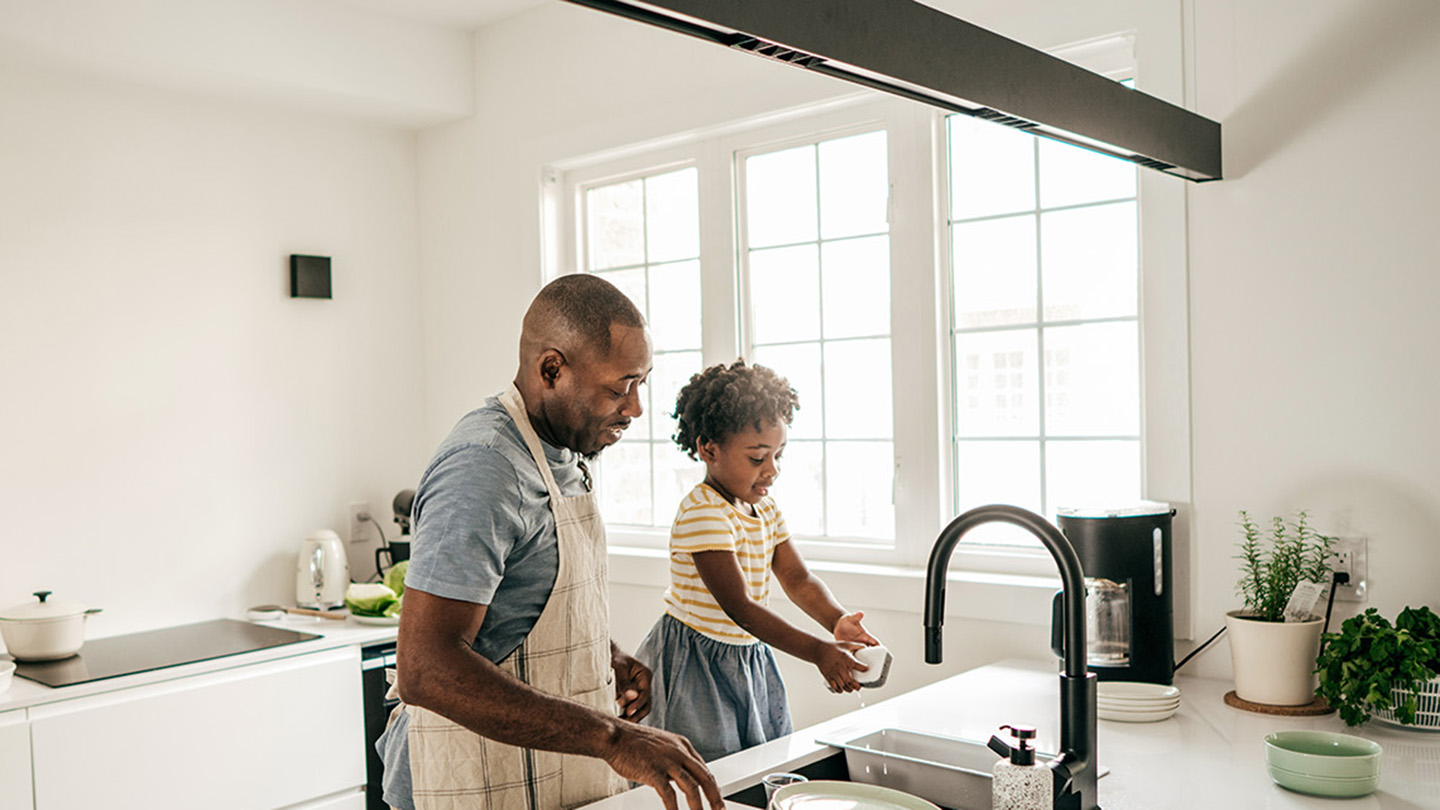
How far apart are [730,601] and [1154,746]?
2.45 feet

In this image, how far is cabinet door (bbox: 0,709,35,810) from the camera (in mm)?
2359

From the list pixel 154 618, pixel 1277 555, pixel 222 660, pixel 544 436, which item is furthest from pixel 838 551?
pixel 154 618

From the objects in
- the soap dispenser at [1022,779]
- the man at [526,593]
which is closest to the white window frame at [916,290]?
the soap dispenser at [1022,779]

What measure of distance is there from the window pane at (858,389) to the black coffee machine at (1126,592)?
0.78m

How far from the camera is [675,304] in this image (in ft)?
10.8

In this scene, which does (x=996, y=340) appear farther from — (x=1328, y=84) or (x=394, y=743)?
(x=394, y=743)

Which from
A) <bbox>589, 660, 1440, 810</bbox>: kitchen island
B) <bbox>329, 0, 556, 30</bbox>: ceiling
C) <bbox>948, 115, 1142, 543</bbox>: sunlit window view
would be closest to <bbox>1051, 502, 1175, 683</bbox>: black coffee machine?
<bbox>589, 660, 1440, 810</bbox>: kitchen island

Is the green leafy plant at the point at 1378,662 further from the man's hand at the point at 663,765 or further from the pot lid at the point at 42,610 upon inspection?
the pot lid at the point at 42,610

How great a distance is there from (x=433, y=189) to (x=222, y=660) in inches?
72.1

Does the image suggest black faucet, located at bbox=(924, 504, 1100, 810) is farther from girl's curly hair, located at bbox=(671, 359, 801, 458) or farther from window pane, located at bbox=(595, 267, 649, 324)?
window pane, located at bbox=(595, 267, 649, 324)

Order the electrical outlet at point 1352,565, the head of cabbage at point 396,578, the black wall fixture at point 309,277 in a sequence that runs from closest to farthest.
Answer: the electrical outlet at point 1352,565
the head of cabbage at point 396,578
the black wall fixture at point 309,277

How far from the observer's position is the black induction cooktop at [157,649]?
262 centimetres

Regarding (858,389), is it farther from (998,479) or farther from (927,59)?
(927,59)

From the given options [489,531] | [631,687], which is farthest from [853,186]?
[489,531]
